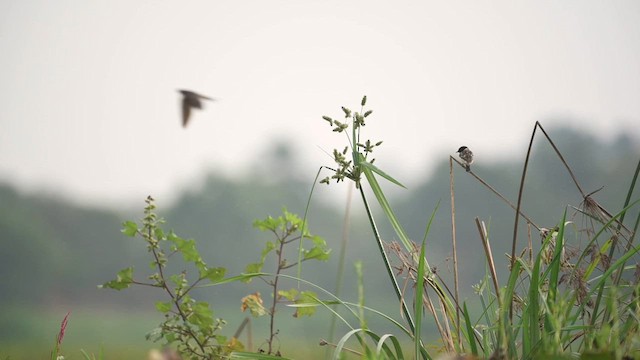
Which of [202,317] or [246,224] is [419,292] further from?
[246,224]

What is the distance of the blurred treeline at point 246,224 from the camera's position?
49.3 ft

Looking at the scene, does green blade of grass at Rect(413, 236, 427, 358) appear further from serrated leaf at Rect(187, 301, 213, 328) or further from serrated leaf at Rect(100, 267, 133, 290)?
serrated leaf at Rect(100, 267, 133, 290)

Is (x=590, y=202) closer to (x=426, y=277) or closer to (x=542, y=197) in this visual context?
(x=426, y=277)

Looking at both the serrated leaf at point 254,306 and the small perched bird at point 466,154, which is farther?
the serrated leaf at point 254,306

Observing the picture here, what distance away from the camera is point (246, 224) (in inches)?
764

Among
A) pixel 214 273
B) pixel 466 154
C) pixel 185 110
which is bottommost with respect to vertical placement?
pixel 214 273

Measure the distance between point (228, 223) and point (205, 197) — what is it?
1276mm

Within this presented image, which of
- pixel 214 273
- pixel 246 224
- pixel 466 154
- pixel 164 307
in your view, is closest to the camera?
pixel 466 154

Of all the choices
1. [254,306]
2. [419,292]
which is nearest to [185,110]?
[254,306]

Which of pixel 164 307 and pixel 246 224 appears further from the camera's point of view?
pixel 246 224

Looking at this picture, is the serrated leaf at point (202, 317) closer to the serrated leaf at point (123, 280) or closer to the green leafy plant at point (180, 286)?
the green leafy plant at point (180, 286)

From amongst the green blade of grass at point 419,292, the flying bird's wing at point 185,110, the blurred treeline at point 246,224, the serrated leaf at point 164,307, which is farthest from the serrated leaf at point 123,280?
the blurred treeline at point 246,224

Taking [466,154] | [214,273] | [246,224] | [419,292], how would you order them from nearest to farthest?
[419,292], [466,154], [214,273], [246,224]

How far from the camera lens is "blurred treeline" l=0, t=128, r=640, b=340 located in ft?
49.3
